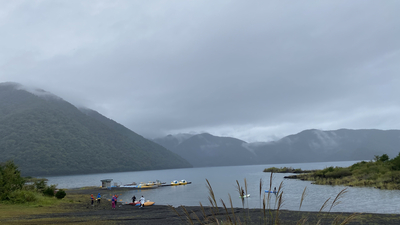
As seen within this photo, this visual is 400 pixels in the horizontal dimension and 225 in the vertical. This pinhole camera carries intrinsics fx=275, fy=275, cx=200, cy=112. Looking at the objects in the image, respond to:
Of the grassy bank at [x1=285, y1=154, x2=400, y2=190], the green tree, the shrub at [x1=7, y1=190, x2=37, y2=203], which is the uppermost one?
the green tree

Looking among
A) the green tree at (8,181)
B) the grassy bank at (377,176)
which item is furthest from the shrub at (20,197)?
the grassy bank at (377,176)

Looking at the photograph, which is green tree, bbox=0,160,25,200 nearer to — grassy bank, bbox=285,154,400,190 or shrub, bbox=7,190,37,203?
shrub, bbox=7,190,37,203

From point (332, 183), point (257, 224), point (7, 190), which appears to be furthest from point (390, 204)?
point (7, 190)

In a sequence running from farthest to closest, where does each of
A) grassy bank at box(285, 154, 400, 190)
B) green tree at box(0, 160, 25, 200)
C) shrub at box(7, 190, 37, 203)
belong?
grassy bank at box(285, 154, 400, 190) < green tree at box(0, 160, 25, 200) < shrub at box(7, 190, 37, 203)

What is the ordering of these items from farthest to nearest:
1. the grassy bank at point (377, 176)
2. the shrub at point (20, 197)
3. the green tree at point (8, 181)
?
the grassy bank at point (377, 176) → the green tree at point (8, 181) → the shrub at point (20, 197)

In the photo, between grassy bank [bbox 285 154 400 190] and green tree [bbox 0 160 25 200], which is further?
grassy bank [bbox 285 154 400 190]

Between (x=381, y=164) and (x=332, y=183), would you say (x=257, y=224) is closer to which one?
(x=332, y=183)

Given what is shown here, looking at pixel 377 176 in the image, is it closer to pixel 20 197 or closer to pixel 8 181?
pixel 20 197

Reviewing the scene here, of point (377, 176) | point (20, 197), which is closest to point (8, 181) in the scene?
point (20, 197)

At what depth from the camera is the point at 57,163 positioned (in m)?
188

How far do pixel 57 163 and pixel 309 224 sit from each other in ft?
660

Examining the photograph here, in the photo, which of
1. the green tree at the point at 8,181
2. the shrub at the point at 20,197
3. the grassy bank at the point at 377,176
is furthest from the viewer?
the grassy bank at the point at 377,176

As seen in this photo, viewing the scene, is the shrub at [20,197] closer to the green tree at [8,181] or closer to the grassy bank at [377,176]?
the green tree at [8,181]

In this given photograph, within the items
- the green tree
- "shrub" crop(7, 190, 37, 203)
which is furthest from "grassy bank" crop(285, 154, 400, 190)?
the green tree
